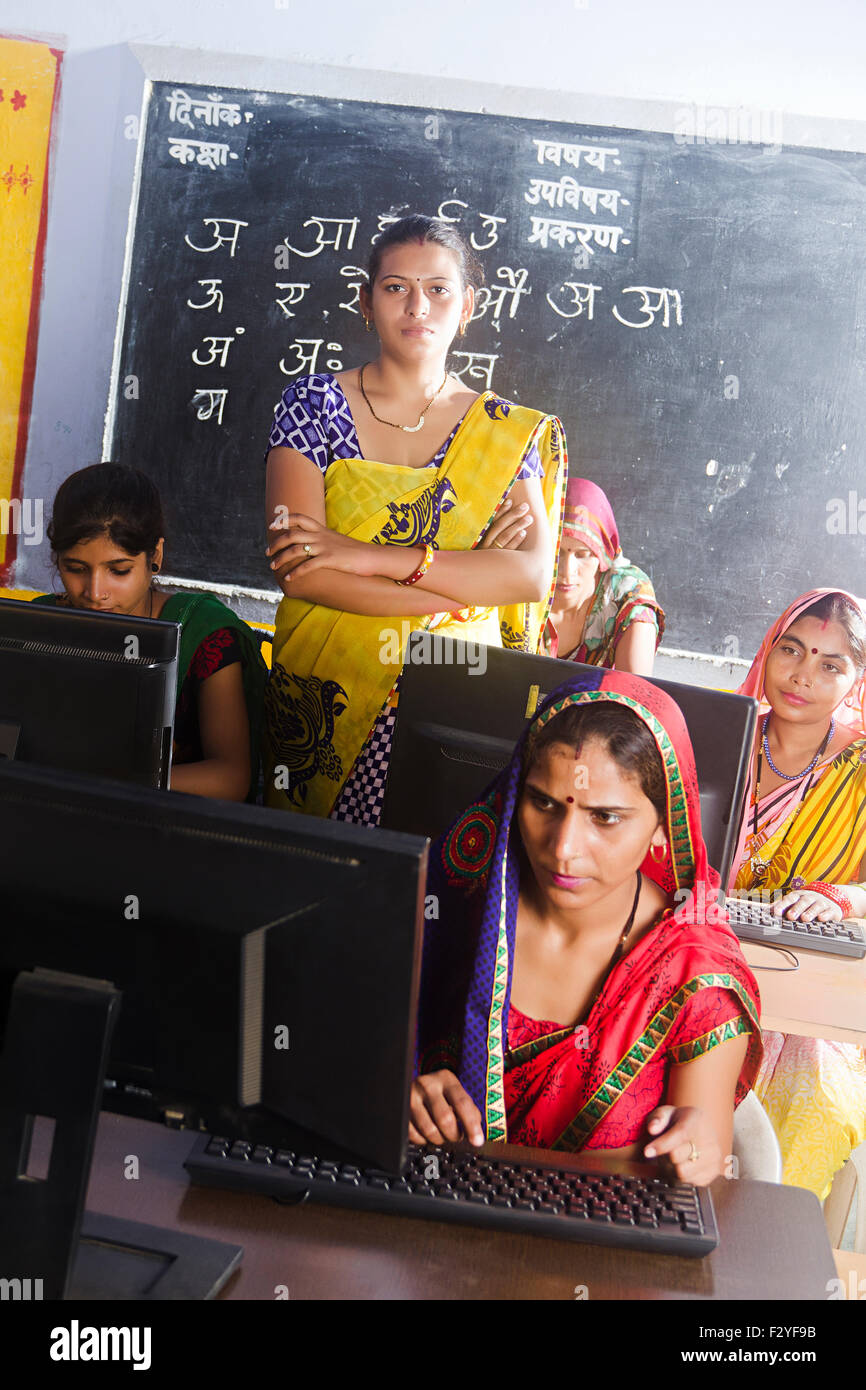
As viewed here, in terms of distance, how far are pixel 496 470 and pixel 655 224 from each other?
139 cm

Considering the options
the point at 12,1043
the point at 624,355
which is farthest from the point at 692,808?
the point at 624,355

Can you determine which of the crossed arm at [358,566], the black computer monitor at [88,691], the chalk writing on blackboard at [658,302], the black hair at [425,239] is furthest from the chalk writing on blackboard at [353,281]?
the black computer monitor at [88,691]

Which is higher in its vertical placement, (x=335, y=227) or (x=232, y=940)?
(x=335, y=227)

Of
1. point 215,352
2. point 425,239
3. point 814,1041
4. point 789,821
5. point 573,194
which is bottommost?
point 814,1041

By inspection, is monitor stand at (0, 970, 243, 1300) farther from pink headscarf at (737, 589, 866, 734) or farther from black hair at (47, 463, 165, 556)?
pink headscarf at (737, 589, 866, 734)

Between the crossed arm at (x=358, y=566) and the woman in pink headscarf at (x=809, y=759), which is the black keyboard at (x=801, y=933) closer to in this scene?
the woman in pink headscarf at (x=809, y=759)

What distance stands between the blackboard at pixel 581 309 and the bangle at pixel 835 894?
1155mm

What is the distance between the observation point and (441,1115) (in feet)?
3.84

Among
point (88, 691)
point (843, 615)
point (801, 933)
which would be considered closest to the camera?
point (88, 691)

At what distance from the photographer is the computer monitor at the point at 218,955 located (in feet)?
2.71

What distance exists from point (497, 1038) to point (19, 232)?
277 cm

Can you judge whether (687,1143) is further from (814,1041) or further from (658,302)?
(658,302)

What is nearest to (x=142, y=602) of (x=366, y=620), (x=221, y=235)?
(x=366, y=620)

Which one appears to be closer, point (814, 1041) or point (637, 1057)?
point (637, 1057)
